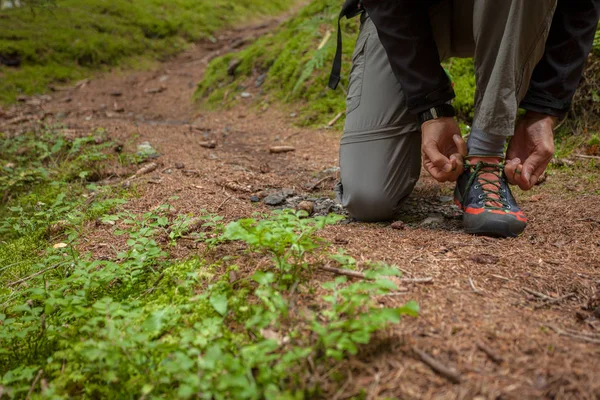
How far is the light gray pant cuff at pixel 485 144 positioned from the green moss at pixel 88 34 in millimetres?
7596

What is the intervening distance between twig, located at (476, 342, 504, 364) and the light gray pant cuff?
1381mm

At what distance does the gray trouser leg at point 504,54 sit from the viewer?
6.83 ft

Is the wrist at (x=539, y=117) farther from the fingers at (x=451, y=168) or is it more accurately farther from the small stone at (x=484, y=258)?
the small stone at (x=484, y=258)

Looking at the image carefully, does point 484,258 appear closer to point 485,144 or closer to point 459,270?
point 459,270

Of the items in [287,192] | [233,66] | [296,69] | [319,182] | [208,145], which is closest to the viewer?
[287,192]

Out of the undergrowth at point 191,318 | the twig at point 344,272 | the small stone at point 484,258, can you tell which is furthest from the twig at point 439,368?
the small stone at point 484,258

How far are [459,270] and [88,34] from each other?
1052 cm

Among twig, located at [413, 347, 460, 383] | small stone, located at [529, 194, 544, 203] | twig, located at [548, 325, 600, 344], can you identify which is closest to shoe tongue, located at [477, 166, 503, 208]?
small stone, located at [529, 194, 544, 203]

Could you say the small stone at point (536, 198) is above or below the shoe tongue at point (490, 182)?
below

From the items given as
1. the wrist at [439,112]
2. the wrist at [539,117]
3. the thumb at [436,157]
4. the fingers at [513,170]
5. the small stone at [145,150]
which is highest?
the wrist at [439,112]

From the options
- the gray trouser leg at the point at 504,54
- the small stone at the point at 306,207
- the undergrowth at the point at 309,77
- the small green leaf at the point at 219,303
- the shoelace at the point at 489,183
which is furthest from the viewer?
the undergrowth at the point at 309,77

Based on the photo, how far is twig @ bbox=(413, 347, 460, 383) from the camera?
1.15m

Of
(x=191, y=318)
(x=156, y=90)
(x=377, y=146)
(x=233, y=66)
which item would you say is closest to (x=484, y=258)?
(x=377, y=146)

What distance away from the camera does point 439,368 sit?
1.17 m
